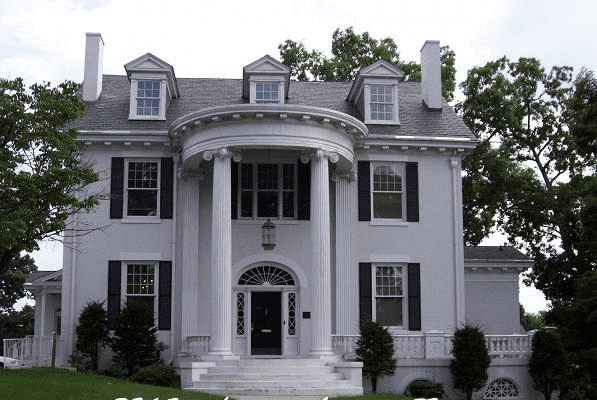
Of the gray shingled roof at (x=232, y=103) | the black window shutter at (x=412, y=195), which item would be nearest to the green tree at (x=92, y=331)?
the gray shingled roof at (x=232, y=103)

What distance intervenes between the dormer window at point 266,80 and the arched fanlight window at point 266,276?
5.27m

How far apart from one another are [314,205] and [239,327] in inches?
188

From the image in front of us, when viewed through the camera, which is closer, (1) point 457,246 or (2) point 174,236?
(2) point 174,236

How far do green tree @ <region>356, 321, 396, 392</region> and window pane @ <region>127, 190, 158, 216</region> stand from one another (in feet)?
24.8

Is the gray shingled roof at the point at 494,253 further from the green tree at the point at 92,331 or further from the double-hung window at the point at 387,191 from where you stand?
the green tree at the point at 92,331

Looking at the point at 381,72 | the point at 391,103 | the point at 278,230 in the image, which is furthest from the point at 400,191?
A: the point at 381,72

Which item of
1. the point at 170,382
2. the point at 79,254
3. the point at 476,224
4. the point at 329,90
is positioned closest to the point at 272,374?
the point at 170,382

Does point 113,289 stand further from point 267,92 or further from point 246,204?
point 267,92

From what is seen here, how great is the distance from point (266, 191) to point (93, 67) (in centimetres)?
779

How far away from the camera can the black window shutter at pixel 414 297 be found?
25.0m

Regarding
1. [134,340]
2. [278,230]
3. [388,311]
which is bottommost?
[134,340]

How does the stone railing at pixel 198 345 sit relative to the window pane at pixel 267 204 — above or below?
below

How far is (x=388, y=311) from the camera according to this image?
25172mm

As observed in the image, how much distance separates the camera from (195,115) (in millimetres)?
22734
